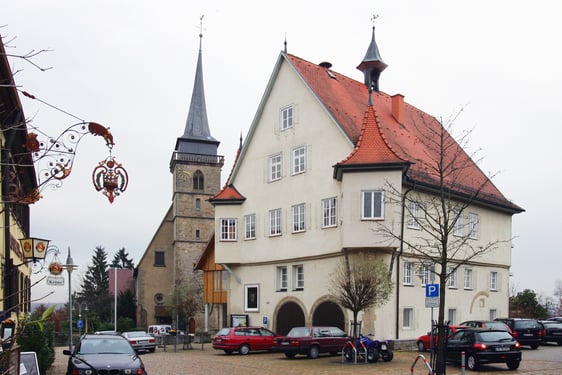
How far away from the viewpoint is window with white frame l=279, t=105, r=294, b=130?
3706 centimetres

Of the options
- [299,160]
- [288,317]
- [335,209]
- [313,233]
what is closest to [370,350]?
[335,209]

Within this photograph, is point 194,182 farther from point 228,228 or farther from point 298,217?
point 298,217

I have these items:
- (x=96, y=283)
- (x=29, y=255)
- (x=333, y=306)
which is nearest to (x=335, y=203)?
(x=333, y=306)

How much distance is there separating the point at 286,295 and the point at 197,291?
1928cm

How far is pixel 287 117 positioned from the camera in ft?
123

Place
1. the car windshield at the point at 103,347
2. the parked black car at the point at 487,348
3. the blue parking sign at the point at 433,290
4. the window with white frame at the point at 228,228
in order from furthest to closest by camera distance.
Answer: the window with white frame at the point at 228,228 < the parked black car at the point at 487,348 < the blue parking sign at the point at 433,290 < the car windshield at the point at 103,347

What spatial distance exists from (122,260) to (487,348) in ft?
315

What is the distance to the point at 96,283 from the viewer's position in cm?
10719

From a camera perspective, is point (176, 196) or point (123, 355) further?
point (176, 196)

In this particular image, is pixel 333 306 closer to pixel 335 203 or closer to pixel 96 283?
pixel 335 203

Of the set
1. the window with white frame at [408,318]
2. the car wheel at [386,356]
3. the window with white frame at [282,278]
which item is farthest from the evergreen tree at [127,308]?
the car wheel at [386,356]

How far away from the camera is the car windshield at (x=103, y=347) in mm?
18114

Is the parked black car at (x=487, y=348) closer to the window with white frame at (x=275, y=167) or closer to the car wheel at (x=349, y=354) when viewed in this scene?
the car wheel at (x=349, y=354)

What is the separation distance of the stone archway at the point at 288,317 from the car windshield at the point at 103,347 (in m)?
18.2
